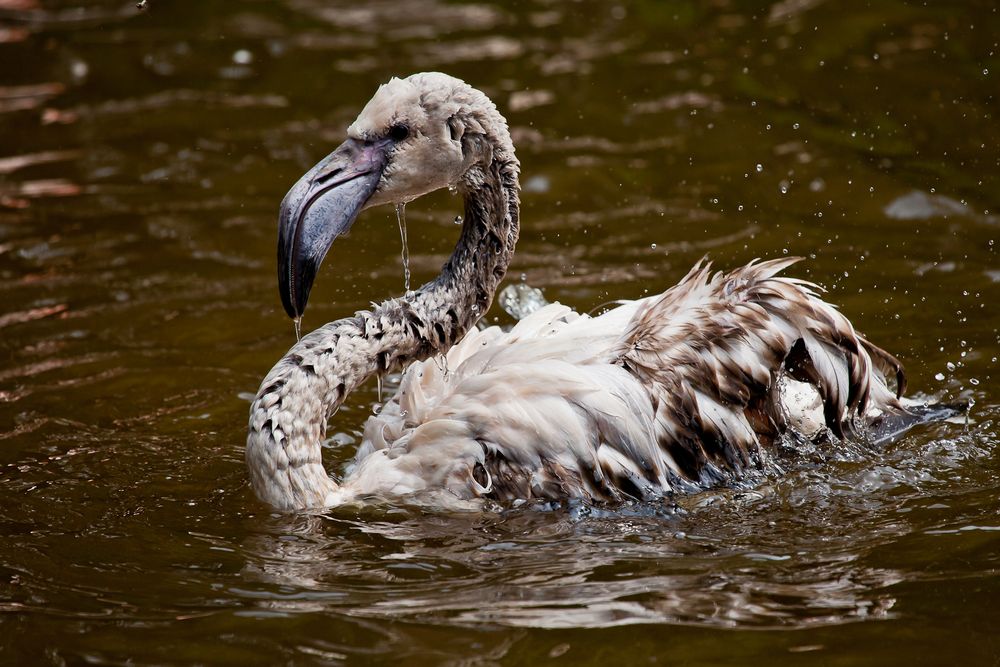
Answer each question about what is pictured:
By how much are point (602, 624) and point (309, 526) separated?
4.34 ft

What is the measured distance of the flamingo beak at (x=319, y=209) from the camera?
4.95 meters

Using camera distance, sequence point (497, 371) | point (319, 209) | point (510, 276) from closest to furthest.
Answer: point (319, 209), point (497, 371), point (510, 276)

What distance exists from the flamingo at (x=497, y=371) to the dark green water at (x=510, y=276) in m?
0.17

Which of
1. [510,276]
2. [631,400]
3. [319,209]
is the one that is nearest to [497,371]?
[631,400]

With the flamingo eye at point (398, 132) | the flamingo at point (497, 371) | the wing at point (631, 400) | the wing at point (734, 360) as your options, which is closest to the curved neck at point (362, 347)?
the flamingo at point (497, 371)

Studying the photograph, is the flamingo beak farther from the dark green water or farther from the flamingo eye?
the dark green water

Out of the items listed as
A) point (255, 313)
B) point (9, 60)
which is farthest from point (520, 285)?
point (9, 60)

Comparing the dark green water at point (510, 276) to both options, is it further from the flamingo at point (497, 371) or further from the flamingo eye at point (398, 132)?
the flamingo eye at point (398, 132)

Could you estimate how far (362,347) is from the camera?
17.1 ft

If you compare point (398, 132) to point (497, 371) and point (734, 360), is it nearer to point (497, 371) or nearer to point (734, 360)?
point (497, 371)

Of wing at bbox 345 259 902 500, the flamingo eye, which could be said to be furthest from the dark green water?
the flamingo eye

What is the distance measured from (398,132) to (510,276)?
2.72 metres

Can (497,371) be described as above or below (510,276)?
above

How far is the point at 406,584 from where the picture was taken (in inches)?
179
